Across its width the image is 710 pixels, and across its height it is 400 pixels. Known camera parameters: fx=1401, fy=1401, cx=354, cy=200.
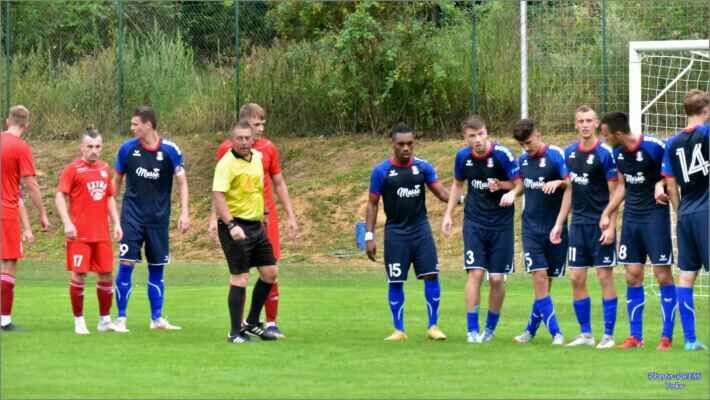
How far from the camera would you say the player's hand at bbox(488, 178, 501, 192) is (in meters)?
14.5

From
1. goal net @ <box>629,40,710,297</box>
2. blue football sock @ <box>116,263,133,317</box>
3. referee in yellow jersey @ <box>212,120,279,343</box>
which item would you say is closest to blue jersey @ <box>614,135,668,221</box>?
referee in yellow jersey @ <box>212,120,279,343</box>

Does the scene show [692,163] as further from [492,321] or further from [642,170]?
[492,321]

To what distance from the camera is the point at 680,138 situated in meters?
13.3

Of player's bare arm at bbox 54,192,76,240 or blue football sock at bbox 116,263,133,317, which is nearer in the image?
player's bare arm at bbox 54,192,76,240

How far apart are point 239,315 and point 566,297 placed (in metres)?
6.58

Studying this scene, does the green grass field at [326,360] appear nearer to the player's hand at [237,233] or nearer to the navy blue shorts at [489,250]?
the navy blue shorts at [489,250]

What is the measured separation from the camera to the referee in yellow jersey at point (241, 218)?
14.3 m

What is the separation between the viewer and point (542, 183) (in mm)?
14383

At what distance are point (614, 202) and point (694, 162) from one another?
930 millimetres

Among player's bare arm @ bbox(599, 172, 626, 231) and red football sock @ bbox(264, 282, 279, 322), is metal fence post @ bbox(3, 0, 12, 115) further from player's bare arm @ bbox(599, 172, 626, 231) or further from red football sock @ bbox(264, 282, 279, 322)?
player's bare arm @ bbox(599, 172, 626, 231)

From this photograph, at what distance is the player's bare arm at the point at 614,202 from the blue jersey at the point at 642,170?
0.08 m

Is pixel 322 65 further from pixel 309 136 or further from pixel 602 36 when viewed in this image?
pixel 602 36

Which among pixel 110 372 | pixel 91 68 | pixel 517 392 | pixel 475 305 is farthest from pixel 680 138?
pixel 91 68

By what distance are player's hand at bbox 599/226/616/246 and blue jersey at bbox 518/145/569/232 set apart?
2.33 feet
